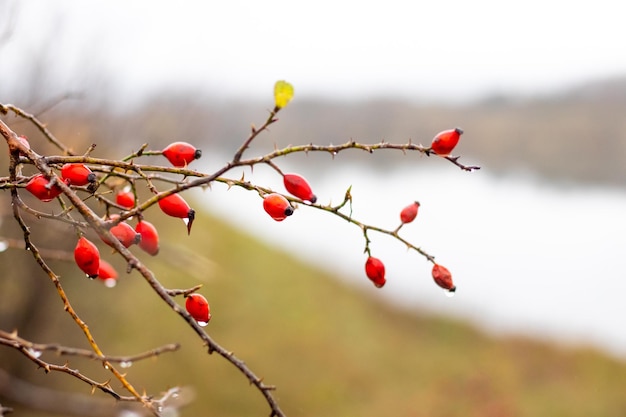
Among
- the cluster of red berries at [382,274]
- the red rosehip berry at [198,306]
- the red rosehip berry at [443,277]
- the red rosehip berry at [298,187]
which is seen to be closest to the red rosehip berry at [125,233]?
the red rosehip berry at [198,306]

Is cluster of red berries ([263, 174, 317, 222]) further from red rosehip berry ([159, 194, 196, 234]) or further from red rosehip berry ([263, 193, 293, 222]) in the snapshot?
red rosehip berry ([159, 194, 196, 234])

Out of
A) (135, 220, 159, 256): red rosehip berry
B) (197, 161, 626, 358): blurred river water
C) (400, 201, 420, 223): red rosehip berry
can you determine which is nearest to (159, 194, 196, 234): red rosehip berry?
(135, 220, 159, 256): red rosehip berry

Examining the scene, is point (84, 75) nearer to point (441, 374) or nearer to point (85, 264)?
point (85, 264)

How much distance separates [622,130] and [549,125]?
3752mm

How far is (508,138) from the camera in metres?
25.2

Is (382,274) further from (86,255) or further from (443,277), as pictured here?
(86,255)

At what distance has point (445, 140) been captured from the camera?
975mm

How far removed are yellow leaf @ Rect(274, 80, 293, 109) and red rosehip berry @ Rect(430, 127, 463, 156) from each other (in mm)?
297

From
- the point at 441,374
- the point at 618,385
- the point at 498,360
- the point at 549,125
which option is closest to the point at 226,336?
the point at 441,374

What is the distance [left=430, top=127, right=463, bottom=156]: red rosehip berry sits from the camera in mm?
972

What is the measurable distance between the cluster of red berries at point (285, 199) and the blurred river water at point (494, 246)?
39.6 ft

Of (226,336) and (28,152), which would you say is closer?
(28,152)

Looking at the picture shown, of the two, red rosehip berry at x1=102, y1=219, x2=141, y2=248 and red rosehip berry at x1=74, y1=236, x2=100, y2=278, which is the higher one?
red rosehip berry at x1=102, y1=219, x2=141, y2=248

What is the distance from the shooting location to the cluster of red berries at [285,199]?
91 cm
